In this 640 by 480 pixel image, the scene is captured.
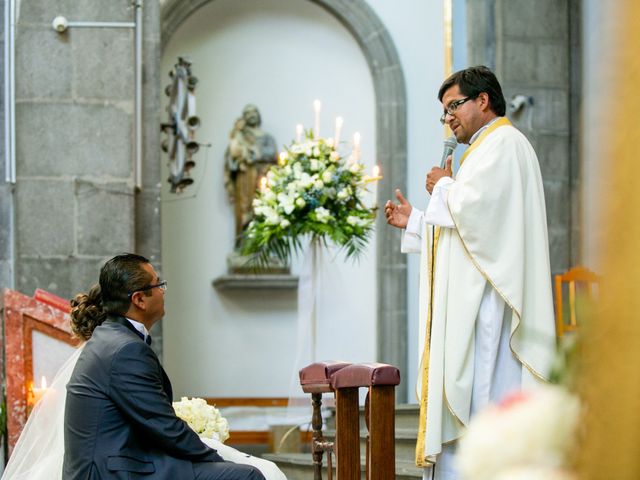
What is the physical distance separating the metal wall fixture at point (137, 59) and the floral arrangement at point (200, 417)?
3.33 m

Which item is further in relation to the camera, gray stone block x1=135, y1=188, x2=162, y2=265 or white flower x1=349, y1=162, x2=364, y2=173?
gray stone block x1=135, y1=188, x2=162, y2=265

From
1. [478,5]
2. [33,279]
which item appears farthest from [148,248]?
[478,5]

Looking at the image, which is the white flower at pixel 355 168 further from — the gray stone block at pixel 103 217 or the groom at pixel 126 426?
the groom at pixel 126 426

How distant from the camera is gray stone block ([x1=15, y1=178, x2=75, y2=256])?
7.43 m

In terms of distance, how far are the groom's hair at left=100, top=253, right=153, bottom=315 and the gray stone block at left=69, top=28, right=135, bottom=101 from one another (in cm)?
376

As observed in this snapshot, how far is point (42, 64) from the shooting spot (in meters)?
7.52

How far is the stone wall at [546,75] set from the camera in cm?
810

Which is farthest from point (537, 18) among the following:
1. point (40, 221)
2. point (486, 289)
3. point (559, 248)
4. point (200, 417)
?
point (200, 417)

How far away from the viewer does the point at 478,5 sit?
8.10 metres

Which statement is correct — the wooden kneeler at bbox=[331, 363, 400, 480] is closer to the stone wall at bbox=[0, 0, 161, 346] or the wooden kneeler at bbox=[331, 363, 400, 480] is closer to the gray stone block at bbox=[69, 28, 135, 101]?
the stone wall at bbox=[0, 0, 161, 346]

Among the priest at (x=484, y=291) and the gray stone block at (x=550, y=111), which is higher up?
the gray stone block at (x=550, y=111)

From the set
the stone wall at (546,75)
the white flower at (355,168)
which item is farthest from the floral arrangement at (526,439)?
the stone wall at (546,75)

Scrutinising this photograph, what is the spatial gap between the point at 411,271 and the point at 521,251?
6.60 metres

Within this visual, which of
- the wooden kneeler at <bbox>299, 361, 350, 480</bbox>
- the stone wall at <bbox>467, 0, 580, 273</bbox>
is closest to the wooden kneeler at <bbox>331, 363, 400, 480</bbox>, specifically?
the wooden kneeler at <bbox>299, 361, 350, 480</bbox>
